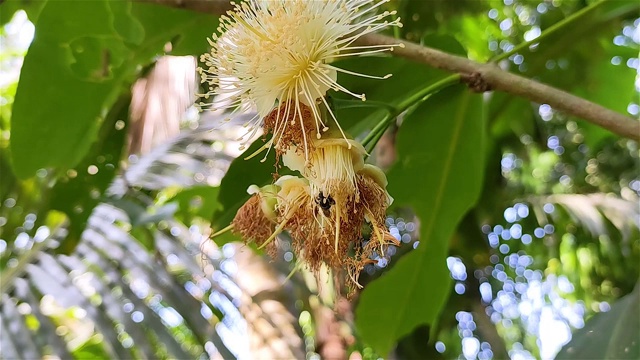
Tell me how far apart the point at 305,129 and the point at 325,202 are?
0.26 feet

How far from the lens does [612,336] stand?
2.89 feet

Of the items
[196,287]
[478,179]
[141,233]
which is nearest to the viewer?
[478,179]

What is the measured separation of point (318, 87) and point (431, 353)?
1.06 metres

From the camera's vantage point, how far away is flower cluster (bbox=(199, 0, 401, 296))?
60 cm

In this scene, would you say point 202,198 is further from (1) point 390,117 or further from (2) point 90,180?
(1) point 390,117

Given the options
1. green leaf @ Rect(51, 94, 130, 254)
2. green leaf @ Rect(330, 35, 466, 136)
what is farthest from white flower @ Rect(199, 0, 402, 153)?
green leaf @ Rect(51, 94, 130, 254)

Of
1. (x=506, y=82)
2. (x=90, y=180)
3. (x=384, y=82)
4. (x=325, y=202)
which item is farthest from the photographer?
(x=90, y=180)

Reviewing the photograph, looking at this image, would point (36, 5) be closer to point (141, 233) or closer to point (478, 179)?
point (141, 233)

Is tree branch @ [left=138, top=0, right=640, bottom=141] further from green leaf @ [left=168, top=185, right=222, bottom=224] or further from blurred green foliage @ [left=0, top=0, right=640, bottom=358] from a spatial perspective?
green leaf @ [left=168, top=185, right=222, bottom=224]

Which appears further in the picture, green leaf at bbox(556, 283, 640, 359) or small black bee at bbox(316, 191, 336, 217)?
green leaf at bbox(556, 283, 640, 359)

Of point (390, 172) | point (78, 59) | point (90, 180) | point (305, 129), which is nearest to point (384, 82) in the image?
point (390, 172)

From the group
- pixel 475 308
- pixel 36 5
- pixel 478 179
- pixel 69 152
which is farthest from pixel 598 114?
pixel 475 308

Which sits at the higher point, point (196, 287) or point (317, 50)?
point (317, 50)

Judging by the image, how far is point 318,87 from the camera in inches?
24.5
